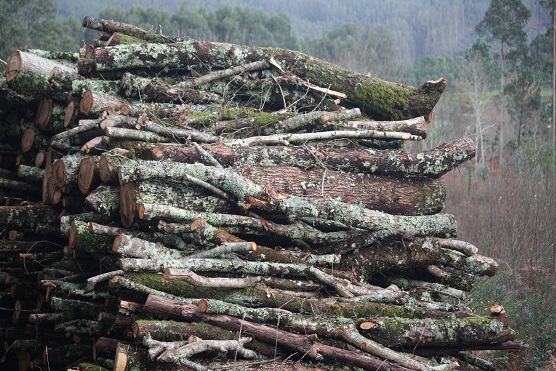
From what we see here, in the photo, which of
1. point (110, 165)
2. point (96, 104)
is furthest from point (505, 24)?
point (110, 165)

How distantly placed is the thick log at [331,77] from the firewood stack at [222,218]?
0.03 meters

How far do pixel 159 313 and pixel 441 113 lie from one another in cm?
3869

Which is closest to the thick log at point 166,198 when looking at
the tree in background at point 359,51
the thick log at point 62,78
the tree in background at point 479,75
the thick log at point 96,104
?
the thick log at point 96,104

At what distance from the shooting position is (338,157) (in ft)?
29.0

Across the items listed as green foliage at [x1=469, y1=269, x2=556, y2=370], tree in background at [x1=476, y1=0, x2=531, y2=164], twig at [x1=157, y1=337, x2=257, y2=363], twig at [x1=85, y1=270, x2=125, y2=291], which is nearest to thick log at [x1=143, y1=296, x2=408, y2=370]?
twig at [x1=157, y1=337, x2=257, y2=363]

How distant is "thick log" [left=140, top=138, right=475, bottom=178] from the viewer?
26.1 feet

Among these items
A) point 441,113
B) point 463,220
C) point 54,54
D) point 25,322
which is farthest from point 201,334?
point 441,113

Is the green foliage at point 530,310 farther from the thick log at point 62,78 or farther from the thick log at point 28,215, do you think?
the thick log at point 62,78

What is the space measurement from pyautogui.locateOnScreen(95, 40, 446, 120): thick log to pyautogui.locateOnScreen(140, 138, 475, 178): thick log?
129 cm

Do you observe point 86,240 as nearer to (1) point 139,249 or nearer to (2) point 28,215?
(1) point 139,249

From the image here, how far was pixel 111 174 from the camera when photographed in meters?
7.38

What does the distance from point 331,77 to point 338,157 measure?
2.24 meters

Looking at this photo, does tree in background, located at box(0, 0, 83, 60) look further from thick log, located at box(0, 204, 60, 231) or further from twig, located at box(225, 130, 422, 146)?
twig, located at box(225, 130, 422, 146)

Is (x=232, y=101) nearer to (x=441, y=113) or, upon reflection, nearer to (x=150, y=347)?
(x=150, y=347)
